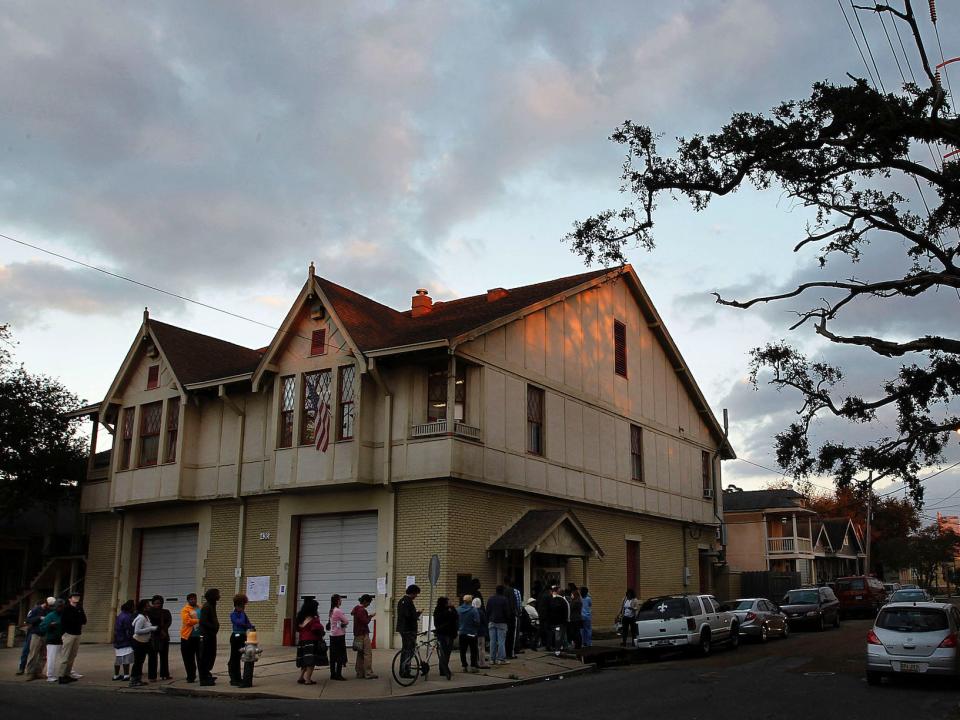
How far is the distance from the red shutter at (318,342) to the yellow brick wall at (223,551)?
5.61 meters

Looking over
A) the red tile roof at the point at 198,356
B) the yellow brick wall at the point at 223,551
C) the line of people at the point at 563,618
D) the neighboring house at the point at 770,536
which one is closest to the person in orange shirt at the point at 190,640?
the line of people at the point at 563,618

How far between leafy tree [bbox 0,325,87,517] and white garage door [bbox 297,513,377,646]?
12446 mm

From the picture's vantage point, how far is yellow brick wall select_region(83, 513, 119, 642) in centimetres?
3067

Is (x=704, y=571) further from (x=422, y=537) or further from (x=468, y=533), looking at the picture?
(x=422, y=537)

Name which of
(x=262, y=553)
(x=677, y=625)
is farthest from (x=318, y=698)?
(x=262, y=553)

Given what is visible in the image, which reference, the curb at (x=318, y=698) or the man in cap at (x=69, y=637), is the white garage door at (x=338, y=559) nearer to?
the curb at (x=318, y=698)

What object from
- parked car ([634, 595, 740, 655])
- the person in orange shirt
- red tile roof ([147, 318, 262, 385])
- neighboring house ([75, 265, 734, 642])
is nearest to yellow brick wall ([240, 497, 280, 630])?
neighboring house ([75, 265, 734, 642])

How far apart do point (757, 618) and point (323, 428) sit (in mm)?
13945

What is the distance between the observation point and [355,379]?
81.9ft

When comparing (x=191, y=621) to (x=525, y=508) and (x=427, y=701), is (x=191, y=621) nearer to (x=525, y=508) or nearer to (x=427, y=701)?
(x=427, y=701)

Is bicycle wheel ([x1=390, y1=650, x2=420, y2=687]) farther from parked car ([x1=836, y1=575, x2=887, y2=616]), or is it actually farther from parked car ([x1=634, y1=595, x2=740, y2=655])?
parked car ([x1=836, y1=575, x2=887, y2=616])

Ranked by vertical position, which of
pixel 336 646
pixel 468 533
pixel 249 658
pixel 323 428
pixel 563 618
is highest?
pixel 323 428

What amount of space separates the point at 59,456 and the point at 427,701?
23.0 metres

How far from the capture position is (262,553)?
89.5 feet
